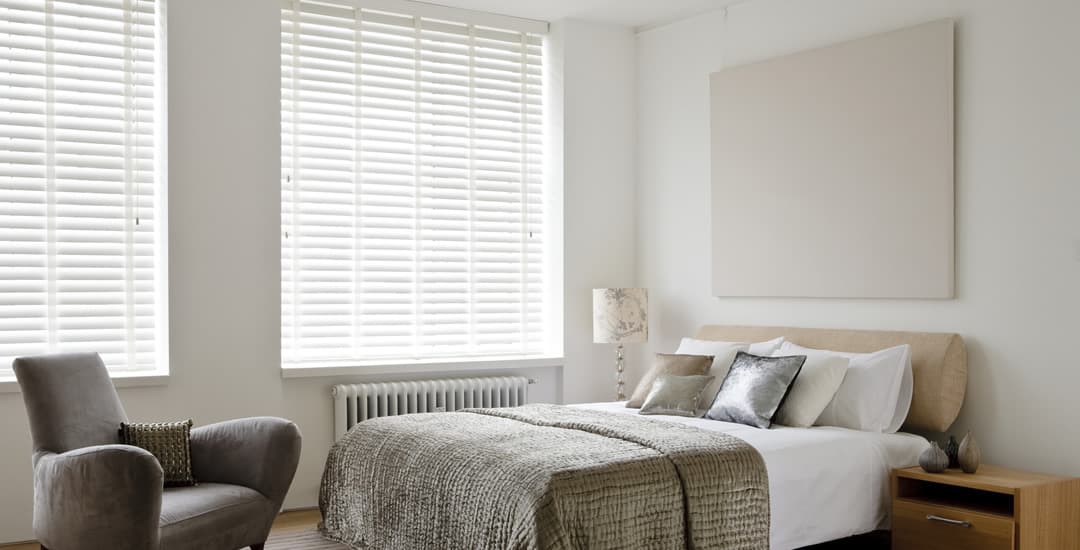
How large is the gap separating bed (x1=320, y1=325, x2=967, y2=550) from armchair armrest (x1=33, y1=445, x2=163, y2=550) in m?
0.95

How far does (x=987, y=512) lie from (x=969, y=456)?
0.24m

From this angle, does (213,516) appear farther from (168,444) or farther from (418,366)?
(418,366)

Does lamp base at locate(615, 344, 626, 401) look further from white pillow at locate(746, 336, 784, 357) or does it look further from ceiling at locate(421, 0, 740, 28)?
ceiling at locate(421, 0, 740, 28)

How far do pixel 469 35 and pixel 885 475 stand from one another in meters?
3.44

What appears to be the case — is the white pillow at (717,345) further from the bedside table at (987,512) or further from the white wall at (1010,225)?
the bedside table at (987,512)

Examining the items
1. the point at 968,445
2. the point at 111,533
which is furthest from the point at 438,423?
the point at 968,445

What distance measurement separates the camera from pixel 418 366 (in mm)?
5457

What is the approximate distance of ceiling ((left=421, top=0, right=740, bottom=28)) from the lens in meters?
5.58

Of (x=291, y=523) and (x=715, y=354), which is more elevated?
(x=715, y=354)

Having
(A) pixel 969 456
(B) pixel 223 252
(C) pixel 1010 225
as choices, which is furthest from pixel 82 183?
(C) pixel 1010 225

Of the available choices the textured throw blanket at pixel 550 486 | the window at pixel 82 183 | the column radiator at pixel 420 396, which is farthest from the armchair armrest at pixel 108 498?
the column radiator at pixel 420 396

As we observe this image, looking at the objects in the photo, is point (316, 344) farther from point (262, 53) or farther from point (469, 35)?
point (469, 35)

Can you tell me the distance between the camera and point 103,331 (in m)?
4.77

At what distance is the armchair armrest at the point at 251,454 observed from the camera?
381cm
